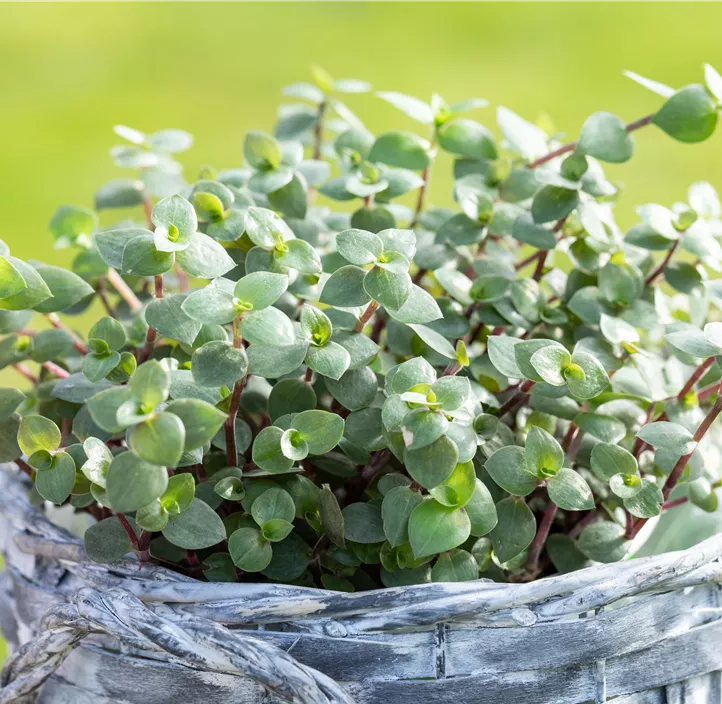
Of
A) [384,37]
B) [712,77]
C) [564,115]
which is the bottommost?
[712,77]

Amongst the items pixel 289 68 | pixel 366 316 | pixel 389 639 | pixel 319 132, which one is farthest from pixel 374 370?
pixel 289 68

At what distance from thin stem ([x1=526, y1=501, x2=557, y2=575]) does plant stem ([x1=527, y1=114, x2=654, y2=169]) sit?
0.82 ft

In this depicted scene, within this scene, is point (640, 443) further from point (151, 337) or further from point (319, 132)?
point (319, 132)

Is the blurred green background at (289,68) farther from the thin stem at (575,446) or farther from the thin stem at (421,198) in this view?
the thin stem at (575,446)

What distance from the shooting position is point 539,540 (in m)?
0.57

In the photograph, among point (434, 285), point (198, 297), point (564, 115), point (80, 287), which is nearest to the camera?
point (198, 297)

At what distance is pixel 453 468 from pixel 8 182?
76.6 inches

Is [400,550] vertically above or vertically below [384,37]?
below

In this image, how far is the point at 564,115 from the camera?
2.36 meters

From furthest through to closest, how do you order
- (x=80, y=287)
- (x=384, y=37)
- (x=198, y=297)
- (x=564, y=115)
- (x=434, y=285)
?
(x=384, y=37)
(x=564, y=115)
(x=434, y=285)
(x=80, y=287)
(x=198, y=297)

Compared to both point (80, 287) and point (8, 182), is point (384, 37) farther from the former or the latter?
point (80, 287)

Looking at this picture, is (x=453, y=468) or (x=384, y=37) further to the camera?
(x=384, y=37)

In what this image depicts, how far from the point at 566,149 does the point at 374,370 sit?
0.74 ft

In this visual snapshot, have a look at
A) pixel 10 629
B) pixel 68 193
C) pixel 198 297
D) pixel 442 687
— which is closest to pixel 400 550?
pixel 442 687
